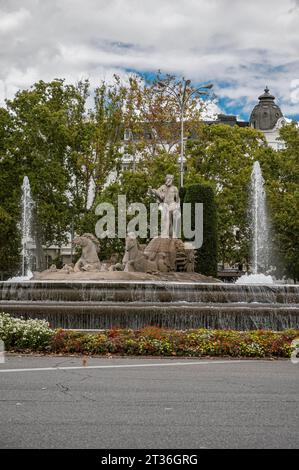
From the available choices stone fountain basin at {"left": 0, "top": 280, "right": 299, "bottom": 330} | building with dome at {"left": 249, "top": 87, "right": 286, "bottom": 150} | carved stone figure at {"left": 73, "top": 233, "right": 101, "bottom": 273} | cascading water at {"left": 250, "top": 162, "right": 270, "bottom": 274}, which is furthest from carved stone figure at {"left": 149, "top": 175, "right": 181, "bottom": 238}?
building with dome at {"left": 249, "top": 87, "right": 286, "bottom": 150}

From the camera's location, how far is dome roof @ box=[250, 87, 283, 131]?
8519 centimetres

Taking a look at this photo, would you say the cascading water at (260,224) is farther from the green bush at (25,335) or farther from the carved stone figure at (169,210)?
the green bush at (25,335)

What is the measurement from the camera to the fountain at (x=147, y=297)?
1878cm

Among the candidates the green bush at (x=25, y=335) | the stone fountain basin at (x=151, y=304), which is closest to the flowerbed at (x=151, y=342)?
the green bush at (x=25, y=335)

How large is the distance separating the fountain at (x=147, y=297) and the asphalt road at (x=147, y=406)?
617 cm

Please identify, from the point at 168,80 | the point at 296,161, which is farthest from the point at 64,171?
the point at 296,161

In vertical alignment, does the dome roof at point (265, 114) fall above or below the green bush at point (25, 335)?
above

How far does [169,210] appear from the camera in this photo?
1085 inches

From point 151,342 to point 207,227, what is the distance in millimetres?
22823

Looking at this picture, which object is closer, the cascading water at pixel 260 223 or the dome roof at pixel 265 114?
the cascading water at pixel 260 223

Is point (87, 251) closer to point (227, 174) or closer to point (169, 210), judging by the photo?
point (169, 210)

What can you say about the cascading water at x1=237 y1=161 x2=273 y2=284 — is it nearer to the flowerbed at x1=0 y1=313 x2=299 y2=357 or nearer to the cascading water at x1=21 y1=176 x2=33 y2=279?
the cascading water at x1=21 y1=176 x2=33 y2=279

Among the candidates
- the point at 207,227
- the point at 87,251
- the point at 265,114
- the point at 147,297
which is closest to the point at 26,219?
the point at 207,227

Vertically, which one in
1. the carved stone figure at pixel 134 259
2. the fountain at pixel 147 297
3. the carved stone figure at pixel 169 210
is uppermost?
the carved stone figure at pixel 169 210
